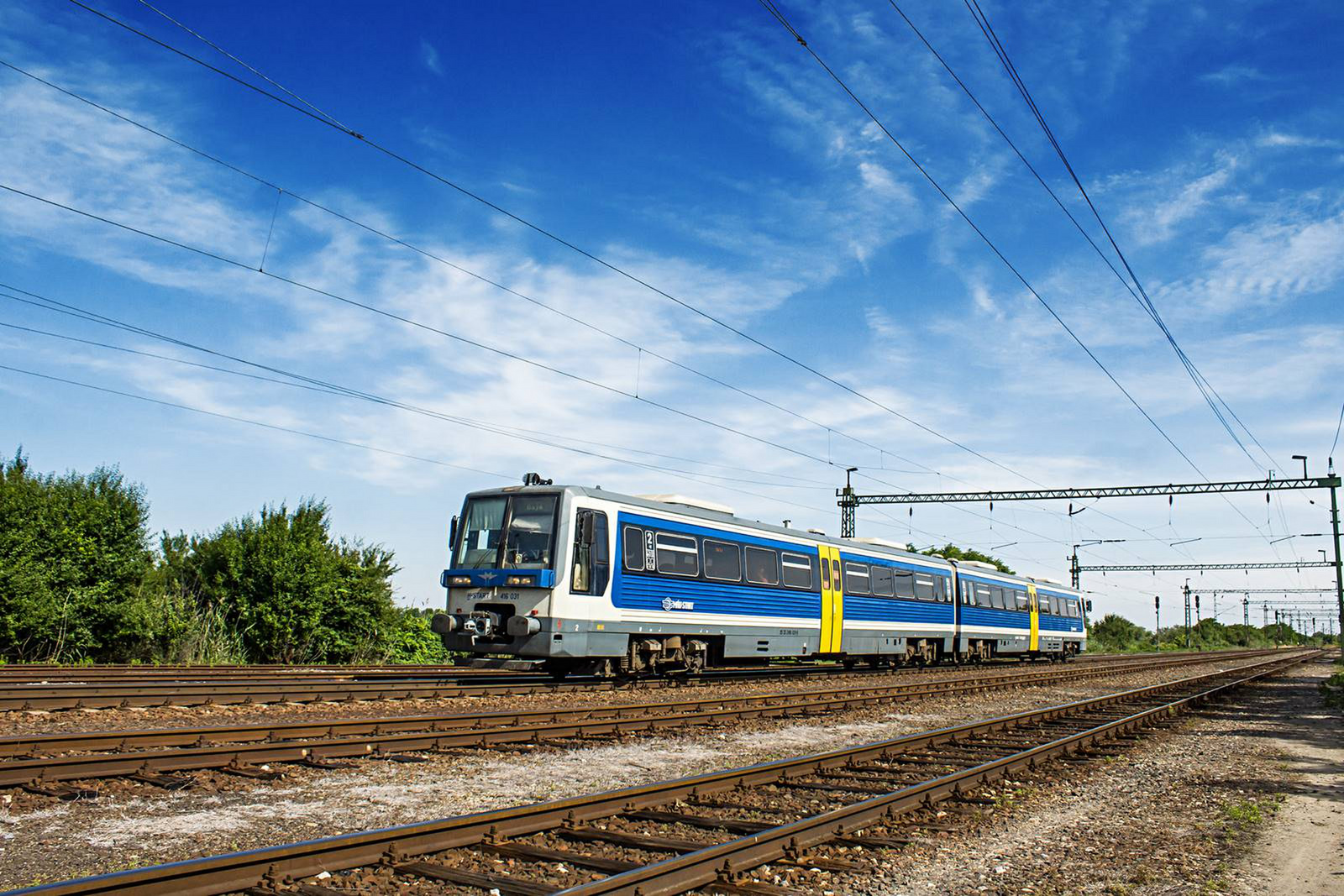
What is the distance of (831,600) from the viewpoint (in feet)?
75.0

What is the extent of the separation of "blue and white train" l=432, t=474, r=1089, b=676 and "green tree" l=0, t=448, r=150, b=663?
9569 millimetres

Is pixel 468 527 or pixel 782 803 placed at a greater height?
pixel 468 527

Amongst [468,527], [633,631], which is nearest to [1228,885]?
[633,631]

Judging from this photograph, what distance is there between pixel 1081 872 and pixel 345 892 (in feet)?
15.1

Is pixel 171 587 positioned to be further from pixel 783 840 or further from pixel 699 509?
pixel 783 840

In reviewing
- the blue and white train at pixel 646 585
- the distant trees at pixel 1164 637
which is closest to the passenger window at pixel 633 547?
the blue and white train at pixel 646 585

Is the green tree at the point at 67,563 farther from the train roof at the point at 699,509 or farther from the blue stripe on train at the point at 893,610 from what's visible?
the blue stripe on train at the point at 893,610

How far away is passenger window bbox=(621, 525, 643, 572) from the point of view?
16.8m

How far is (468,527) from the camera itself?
17.0 metres

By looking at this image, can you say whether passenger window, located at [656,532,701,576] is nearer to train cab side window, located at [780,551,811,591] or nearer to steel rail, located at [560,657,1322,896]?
train cab side window, located at [780,551,811,591]

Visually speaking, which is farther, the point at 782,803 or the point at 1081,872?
the point at 782,803

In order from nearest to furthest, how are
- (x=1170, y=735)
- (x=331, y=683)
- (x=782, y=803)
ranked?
(x=782, y=803), (x=1170, y=735), (x=331, y=683)

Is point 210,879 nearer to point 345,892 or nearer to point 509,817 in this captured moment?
point 345,892

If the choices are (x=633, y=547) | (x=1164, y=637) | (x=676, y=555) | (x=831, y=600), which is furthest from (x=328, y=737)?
(x=1164, y=637)
